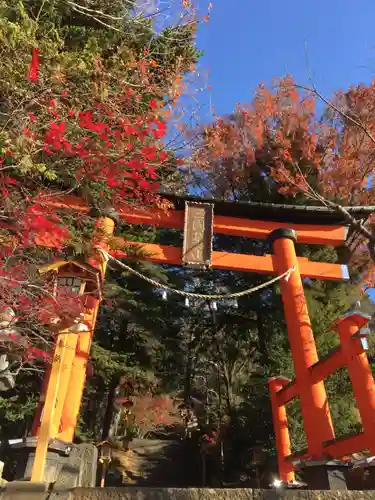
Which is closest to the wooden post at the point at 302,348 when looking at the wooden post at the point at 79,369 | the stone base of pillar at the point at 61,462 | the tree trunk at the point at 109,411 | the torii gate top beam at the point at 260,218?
the torii gate top beam at the point at 260,218

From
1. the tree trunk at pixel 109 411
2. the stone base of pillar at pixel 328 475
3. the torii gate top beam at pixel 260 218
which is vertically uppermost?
the torii gate top beam at pixel 260 218

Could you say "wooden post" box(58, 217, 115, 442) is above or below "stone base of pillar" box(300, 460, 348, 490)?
above

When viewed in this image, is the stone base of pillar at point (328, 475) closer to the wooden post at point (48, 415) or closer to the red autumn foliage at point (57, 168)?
the wooden post at point (48, 415)

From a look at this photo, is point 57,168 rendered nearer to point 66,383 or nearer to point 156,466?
point 66,383

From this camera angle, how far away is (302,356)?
7.39 meters

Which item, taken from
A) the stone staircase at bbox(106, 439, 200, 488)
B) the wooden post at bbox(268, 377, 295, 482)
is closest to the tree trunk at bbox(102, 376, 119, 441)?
the stone staircase at bbox(106, 439, 200, 488)

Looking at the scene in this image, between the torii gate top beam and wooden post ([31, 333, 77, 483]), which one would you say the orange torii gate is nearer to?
the torii gate top beam

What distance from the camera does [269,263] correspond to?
862cm

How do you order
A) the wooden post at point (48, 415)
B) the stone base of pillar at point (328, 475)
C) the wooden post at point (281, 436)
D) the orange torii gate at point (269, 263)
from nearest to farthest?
the wooden post at point (48, 415), the stone base of pillar at point (328, 475), the orange torii gate at point (269, 263), the wooden post at point (281, 436)

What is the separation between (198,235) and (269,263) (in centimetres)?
173

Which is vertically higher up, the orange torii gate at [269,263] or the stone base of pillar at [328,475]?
the orange torii gate at [269,263]

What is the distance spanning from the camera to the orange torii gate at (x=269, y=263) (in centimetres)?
657

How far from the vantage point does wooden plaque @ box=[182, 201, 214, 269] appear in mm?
8086

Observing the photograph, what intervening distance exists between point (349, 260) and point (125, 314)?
8075 mm
